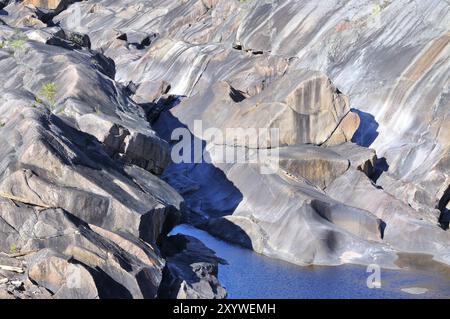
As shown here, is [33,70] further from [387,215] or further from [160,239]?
[387,215]

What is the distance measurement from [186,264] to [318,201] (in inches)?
368

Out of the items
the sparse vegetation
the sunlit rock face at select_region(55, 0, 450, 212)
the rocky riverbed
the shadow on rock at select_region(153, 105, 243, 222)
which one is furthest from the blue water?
the sparse vegetation

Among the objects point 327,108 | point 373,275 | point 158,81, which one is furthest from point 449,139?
point 158,81

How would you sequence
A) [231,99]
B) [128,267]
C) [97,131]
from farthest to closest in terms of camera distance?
[231,99], [97,131], [128,267]

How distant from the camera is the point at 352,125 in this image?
50750 mm

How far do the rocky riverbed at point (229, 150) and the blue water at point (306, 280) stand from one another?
831mm

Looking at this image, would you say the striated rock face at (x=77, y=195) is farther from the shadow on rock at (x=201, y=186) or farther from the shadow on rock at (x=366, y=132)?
the shadow on rock at (x=366, y=132)

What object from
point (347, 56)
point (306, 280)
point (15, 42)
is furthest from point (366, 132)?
point (15, 42)

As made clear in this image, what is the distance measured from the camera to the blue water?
3522cm

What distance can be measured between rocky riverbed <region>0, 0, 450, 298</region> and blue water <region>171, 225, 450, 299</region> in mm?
831

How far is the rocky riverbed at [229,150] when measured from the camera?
103 feet

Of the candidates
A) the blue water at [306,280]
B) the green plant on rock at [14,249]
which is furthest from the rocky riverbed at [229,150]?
the blue water at [306,280]

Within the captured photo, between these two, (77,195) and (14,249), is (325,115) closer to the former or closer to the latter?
(77,195)

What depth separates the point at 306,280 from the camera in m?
37.5
